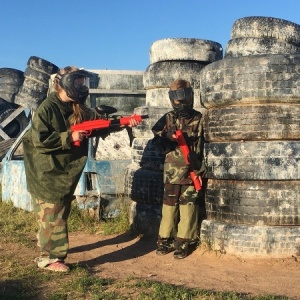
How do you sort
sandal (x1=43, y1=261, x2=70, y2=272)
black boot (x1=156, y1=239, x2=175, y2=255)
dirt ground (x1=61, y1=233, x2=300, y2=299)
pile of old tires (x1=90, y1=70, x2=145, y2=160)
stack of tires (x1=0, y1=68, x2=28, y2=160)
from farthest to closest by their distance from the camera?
stack of tires (x1=0, y1=68, x2=28, y2=160) → pile of old tires (x1=90, y1=70, x2=145, y2=160) → black boot (x1=156, y1=239, x2=175, y2=255) → sandal (x1=43, y1=261, x2=70, y2=272) → dirt ground (x1=61, y1=233, x2=300, y2=299)

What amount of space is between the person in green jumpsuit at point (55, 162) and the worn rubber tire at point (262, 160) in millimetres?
965

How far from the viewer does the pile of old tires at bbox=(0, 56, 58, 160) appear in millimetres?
12609

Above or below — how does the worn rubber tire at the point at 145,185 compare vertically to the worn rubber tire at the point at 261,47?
below

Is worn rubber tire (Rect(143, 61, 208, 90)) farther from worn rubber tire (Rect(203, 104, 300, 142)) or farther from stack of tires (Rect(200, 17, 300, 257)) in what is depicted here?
worn rubber tire (Rect(203, 104, 300, 142))

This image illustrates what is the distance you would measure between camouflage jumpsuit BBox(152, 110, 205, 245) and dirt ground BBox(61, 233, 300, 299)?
250 millimetres

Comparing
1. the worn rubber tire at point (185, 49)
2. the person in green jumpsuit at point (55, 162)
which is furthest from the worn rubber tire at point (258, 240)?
the worn rubber tire at point (185, 49)

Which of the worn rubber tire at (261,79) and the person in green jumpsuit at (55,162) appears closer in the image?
the person in green jumpsuit at (55,162)

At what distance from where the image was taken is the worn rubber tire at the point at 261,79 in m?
4.21

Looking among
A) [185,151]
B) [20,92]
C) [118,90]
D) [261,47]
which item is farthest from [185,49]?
[20,92]

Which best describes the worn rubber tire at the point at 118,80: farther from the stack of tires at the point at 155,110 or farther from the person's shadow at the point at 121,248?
the person's shadow at the point at 121,248

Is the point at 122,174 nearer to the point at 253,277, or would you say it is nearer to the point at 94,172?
the point at 94,172

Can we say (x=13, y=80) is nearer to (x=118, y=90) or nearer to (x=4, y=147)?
(x=4, y=147)

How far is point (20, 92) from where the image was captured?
13.2 m

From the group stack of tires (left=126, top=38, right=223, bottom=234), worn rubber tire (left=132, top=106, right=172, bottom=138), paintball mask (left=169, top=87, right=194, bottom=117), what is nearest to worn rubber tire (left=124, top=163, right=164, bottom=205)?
stack of tires (left=126, top=38, right=223, bottom=234)
